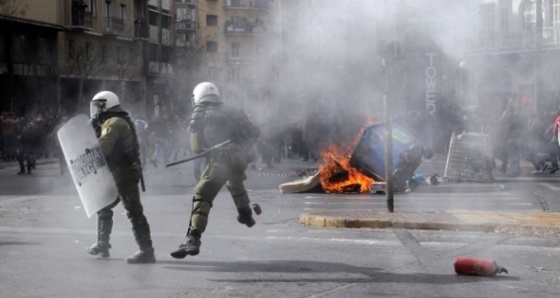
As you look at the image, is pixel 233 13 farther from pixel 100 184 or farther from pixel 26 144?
pixel 26 144

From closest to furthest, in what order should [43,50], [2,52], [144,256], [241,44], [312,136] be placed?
[144,256] < [241,44] < [312,136] < [2,52] < [43,50]

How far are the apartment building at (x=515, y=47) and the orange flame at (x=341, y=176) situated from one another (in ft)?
21.8

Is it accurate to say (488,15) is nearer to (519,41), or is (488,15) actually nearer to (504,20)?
(504,20)

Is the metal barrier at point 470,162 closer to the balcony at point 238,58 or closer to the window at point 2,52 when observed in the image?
the balcony at point 238,58

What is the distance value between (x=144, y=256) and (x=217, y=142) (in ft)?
4.70

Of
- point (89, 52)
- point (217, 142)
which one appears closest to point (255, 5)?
point (217, 142)

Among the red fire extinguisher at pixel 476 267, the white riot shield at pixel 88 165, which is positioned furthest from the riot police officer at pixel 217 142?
the red fire extinguisher at pixel 476 267

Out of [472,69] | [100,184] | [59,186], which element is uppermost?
[472,69]

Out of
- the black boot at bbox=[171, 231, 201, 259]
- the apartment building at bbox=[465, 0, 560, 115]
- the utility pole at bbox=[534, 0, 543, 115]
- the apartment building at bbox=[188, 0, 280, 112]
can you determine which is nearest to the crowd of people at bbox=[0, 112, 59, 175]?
the apartment building at bbox=[188, 0, 280, 112]

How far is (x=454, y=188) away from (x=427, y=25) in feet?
27.4

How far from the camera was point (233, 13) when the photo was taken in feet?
66.7

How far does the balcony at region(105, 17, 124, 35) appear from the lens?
62263mm

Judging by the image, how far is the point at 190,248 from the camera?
35.7 ft

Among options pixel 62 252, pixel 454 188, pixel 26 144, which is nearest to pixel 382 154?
pixel 454 188
